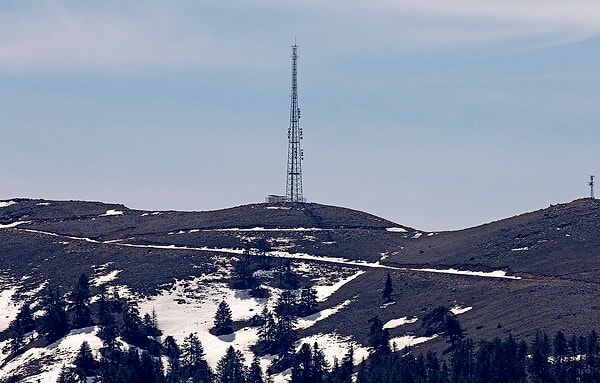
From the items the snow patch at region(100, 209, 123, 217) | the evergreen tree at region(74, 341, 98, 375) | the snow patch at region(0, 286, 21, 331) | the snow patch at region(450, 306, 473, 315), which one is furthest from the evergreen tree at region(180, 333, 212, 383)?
the snow patch at region(100, 209, 123, 217)

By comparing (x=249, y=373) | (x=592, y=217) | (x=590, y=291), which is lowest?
(x=249, y=373)

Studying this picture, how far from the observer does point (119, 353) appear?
108000mm

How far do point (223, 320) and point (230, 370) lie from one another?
72.1ft

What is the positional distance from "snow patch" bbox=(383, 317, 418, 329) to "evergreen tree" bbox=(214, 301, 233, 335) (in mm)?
16272

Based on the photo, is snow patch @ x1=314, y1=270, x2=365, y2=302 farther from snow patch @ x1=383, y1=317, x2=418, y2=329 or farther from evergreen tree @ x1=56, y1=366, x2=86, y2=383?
evergreen tree @ x1=56, y1=366, x2=86, y2=383

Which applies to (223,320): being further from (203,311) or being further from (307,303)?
(307,303)

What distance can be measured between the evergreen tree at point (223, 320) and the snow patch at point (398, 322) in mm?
16272

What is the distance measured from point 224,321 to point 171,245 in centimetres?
3290

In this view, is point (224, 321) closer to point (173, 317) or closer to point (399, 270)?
point (173, 317)

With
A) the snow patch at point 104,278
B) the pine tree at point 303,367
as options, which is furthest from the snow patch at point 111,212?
the pine tree at point 303,367

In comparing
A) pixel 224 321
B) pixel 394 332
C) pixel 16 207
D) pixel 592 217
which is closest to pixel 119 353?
pixel 224 321

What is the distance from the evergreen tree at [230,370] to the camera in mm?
100519

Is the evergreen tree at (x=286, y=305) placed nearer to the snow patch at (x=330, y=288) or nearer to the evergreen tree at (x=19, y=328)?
the snow patch at (x=330, y=288)

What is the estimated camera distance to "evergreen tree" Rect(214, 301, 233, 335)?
401ft
